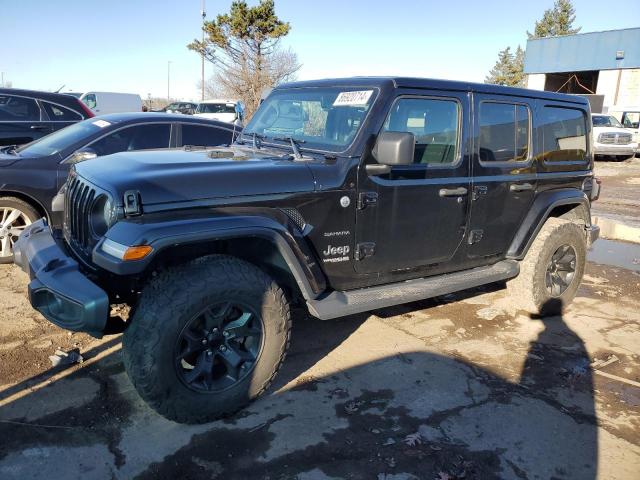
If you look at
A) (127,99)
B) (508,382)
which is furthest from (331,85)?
(127,99)

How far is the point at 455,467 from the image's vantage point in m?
2.70

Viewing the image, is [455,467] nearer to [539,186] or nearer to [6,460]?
[6,460]

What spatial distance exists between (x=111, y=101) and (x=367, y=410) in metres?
23.9

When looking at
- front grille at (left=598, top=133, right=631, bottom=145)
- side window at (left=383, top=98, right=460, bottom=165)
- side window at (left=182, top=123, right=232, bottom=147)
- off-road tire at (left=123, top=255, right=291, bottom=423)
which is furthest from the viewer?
front grille at (left=598, top=133, right=631, bottom=145)

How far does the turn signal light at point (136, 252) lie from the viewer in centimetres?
257

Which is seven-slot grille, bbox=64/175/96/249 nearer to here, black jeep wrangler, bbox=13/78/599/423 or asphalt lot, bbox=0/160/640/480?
black jeep wrangler, bbox=13/78/599/423

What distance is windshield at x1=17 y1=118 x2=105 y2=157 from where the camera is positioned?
5.42m

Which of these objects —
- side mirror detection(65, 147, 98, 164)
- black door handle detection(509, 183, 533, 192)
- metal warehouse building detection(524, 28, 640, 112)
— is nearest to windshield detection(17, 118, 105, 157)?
side mirror detection(65, 147, 98, 164)

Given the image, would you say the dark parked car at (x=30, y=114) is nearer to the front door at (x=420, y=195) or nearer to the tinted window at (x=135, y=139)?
the tinted window at (x=135, y=139)

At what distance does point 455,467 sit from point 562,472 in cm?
56

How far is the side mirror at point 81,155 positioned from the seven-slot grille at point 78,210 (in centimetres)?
183

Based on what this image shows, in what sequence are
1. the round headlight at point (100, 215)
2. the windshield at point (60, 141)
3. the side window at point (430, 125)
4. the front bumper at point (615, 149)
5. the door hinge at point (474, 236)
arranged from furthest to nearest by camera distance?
the front bumper at point (615, 149), the windshield at point (60, 141), the door hinge at point (474, 236), the side window at point (430, 125), the round headlight at point (100, 215)

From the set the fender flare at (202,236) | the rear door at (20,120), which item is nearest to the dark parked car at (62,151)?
the rear door at (20,120)

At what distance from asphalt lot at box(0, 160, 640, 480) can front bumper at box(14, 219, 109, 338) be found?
646mm
